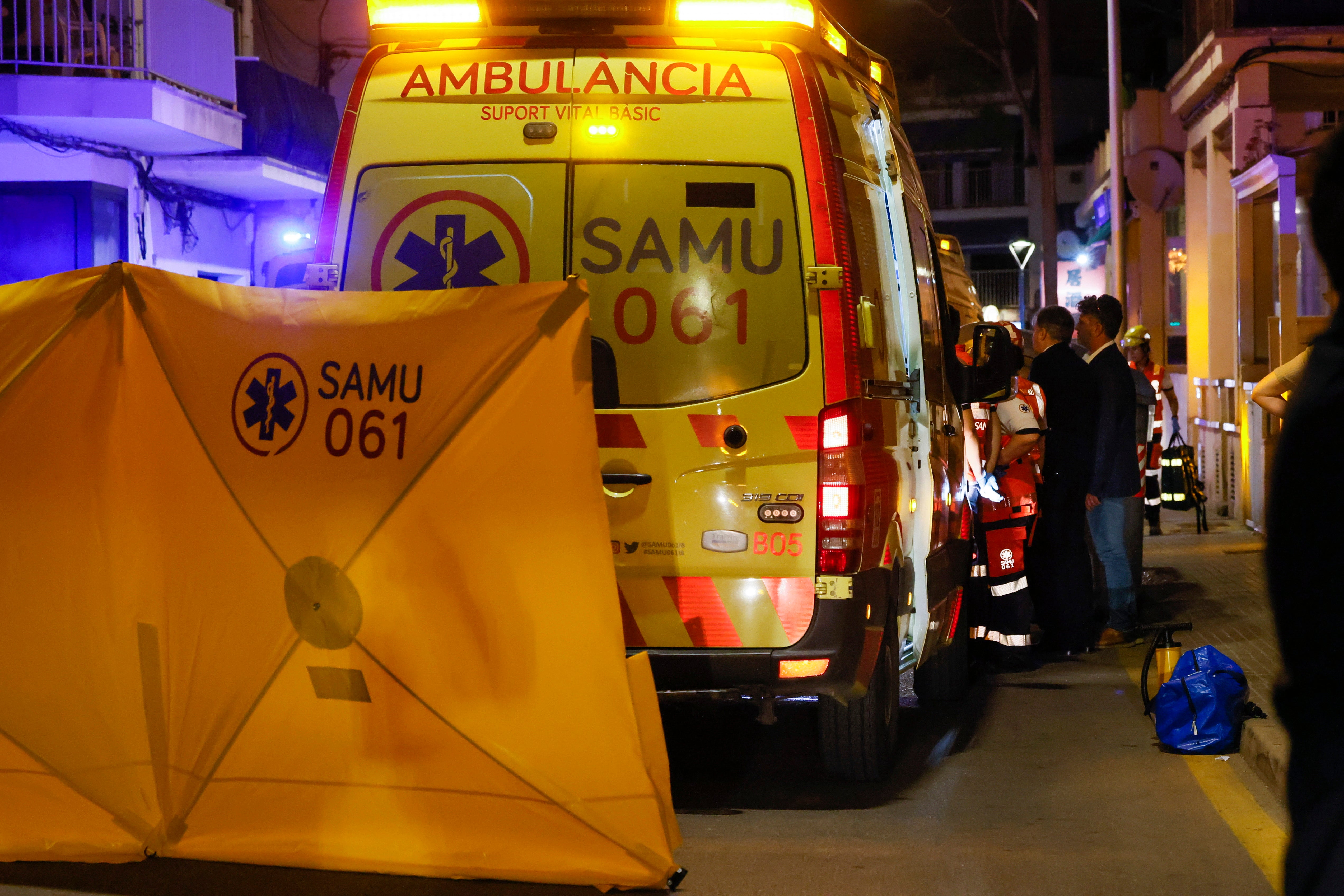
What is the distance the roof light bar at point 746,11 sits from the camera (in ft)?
17.4

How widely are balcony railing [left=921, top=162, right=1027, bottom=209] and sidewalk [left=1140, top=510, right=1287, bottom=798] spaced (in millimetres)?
42022

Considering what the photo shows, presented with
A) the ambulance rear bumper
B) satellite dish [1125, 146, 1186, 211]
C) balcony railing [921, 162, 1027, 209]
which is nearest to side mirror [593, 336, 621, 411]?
the ambulance rear bumper

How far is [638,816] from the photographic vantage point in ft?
14.0

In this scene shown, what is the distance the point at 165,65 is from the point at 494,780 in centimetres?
1189

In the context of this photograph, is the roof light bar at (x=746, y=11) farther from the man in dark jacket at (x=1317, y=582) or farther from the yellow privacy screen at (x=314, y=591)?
the man in dark jacket at (x=1317, y=582)

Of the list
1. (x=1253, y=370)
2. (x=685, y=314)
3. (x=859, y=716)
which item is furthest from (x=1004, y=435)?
(x=1253, y=370)

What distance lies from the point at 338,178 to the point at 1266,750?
13.4 ft

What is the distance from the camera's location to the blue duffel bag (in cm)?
622

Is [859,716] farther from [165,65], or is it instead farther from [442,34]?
[165,65]

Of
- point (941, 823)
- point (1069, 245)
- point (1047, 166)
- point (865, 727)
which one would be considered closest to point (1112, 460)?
point (865, 727)

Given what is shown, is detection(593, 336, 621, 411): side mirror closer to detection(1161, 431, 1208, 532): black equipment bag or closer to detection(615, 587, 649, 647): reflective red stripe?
detection(615, 587, 649, 647): reflective red stripe

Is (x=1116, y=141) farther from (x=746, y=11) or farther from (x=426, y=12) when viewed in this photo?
(x=426, y=12)

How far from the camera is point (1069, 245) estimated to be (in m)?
41.2

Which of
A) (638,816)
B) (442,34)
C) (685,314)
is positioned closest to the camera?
(638,816)
